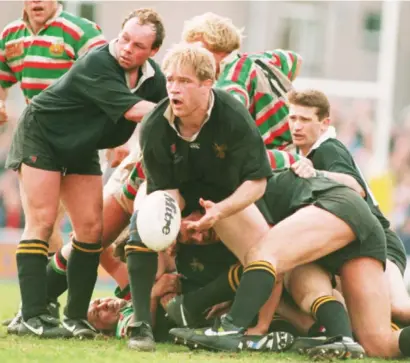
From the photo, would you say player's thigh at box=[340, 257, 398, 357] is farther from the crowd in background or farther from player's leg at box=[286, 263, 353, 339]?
the crowd in background

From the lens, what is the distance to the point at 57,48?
775cm

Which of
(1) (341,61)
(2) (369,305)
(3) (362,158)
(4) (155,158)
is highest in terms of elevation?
(4) (155,158)

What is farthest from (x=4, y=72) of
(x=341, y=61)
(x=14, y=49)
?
(x=341, y=61)

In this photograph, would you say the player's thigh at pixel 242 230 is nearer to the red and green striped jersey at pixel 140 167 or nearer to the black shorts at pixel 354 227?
the black shorts at pixel 354 227

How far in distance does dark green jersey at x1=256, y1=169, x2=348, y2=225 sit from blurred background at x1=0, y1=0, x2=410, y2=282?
7446 millimetres

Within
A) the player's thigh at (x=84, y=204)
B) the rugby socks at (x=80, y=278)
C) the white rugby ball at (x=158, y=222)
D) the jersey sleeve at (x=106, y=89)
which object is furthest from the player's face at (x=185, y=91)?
the rugby socks at (x=80, y=278)

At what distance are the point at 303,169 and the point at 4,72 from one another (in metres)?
2.19

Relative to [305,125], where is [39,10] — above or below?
above

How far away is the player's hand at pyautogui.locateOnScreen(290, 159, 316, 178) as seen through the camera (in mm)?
6730

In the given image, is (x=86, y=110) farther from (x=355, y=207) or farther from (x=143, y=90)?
(x=355, y=207)

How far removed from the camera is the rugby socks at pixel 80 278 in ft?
23.1

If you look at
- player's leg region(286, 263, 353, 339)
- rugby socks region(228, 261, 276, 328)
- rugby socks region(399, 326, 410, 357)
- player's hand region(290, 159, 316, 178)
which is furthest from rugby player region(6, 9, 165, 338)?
rugby socks region(399, 326, 410, 357)

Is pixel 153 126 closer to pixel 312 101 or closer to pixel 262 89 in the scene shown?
pixel 312 101

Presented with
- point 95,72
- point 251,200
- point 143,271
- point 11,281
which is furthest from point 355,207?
point 11,281
